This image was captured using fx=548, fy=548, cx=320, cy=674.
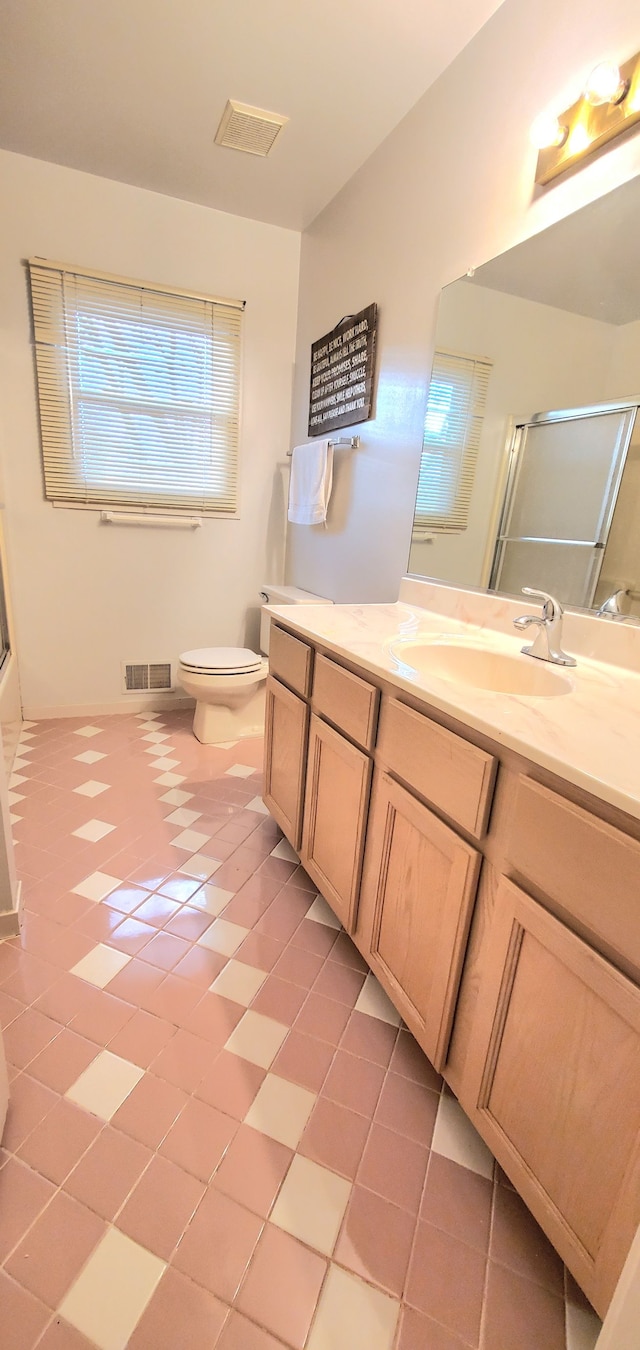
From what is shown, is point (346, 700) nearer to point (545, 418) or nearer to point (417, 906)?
point (417, 906)

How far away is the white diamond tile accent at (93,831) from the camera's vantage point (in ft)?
6.14

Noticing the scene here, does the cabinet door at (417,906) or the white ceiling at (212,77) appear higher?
the white ceiling at (212,77)

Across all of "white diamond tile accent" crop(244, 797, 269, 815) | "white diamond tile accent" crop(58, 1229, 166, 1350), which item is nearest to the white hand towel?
"white diamond tile accent" crop(244, 797, 269, 815)

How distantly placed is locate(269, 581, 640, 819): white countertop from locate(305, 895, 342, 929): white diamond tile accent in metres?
0.81

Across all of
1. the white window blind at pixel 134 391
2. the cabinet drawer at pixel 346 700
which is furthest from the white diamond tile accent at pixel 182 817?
the white window blind at pixel 134 391

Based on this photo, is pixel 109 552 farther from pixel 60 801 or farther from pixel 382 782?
pixel 382 782

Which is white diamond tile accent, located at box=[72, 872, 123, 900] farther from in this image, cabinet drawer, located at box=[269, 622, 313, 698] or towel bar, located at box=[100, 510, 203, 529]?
towel bar, located at box=[100, 510, 203, 529]

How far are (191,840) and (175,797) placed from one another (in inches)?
12.2

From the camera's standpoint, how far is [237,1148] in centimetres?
100

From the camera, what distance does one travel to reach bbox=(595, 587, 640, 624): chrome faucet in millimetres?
1175

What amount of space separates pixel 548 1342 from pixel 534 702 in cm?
92

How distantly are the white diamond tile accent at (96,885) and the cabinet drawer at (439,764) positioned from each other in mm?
997

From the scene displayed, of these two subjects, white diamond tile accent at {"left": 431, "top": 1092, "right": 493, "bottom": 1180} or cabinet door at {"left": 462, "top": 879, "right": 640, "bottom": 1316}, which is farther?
white diamond tile accent at {"left": 431, "top": 1092, "right": 493, "bottom": 1180}

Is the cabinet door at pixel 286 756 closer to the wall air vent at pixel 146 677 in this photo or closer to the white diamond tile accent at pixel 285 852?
the white diamond tile accent at pixel 285 852
